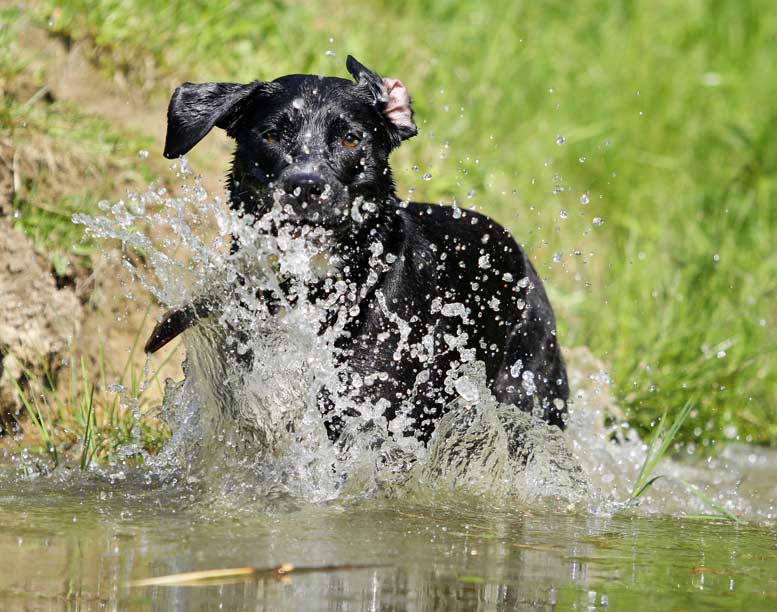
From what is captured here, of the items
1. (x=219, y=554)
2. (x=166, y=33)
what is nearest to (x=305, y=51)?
(x=166, y=33)

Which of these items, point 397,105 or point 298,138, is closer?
point 298,138

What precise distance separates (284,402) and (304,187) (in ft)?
2.47

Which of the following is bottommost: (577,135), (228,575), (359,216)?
(228,575)

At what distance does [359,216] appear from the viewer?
439 centimetres

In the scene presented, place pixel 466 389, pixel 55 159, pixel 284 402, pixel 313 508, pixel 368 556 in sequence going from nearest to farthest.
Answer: pixel 368 556 → pixel 313 508 → pixel 284 402 → pixel 466 389 → pixel 55 159

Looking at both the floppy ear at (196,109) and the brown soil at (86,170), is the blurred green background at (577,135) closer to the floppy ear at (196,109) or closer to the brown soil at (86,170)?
the brown soil at (86,170)

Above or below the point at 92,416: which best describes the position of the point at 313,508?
below

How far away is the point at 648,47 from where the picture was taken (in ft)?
A: 32.4

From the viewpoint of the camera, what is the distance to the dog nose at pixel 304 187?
4172 millimetres

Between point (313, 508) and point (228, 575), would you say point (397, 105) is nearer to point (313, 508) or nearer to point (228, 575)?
point (313, 508)

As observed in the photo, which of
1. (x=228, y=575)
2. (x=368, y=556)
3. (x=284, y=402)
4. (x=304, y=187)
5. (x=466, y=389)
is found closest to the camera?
(x=228, y=575)

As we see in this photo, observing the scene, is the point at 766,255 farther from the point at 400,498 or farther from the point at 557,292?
the point at 400,498

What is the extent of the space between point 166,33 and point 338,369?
10.9ft

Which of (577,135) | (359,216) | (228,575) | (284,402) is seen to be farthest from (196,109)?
(577,135)
